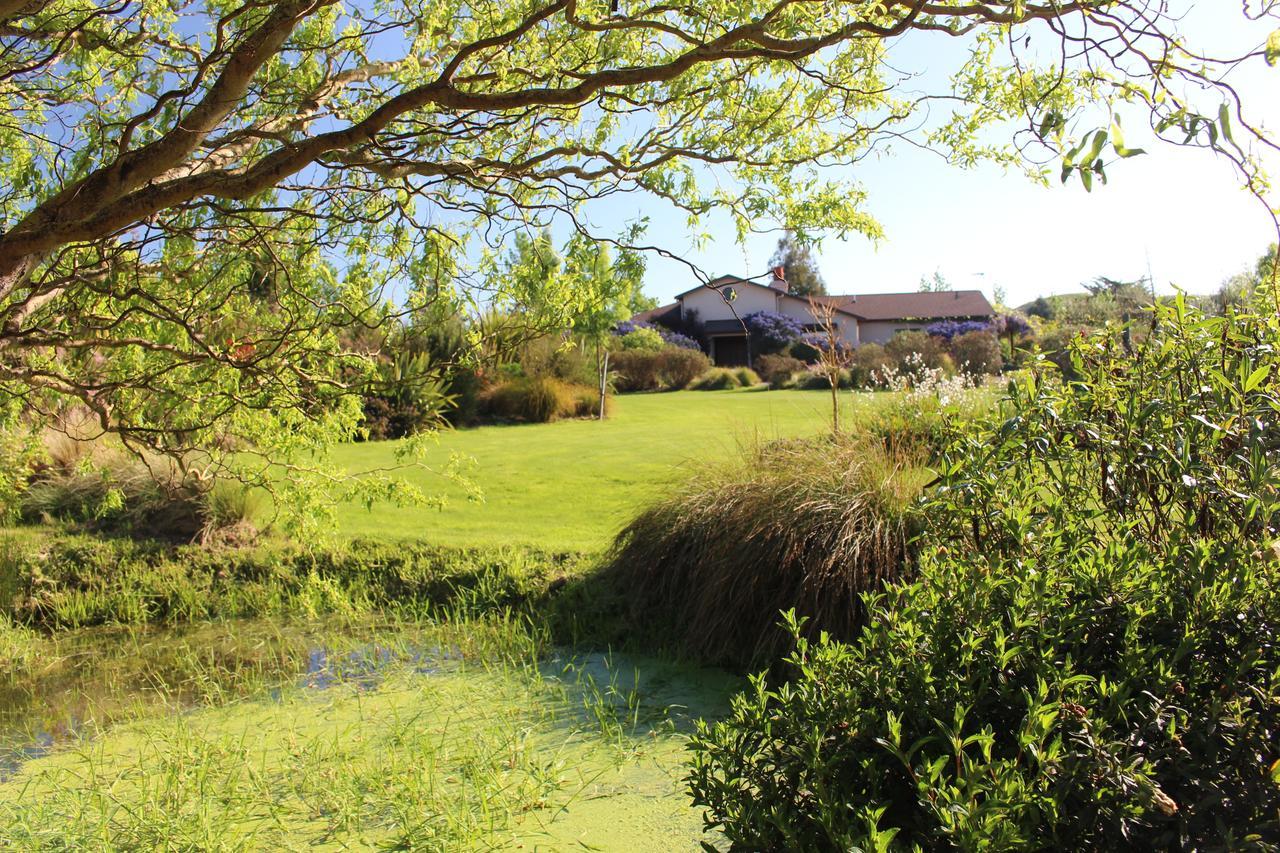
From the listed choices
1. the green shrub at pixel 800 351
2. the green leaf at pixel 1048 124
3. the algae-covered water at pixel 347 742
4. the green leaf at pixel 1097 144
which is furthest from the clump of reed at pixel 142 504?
the green shrub at pixel 800 351

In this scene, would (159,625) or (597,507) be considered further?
(597,507)

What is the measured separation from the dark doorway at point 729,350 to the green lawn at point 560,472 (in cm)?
2557

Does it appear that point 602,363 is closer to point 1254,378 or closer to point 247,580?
point 247,580

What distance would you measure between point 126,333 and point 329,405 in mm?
1084

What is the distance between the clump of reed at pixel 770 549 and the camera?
5.41 meters

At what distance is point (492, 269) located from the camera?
5398 mm

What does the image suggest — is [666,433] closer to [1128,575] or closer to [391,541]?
[391,541]

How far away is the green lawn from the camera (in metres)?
8.44

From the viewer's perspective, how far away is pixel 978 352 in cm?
2664

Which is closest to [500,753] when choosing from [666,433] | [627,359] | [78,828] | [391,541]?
[78,828]

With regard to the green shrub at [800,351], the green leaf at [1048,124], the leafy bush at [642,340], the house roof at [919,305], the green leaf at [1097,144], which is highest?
the house roof at [919,305]

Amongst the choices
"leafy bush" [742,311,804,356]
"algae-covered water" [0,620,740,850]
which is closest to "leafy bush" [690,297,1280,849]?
"algae-covered water" [0,620,740,850]

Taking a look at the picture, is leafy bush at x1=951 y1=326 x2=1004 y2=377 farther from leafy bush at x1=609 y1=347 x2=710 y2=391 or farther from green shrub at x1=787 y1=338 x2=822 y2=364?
green shrub at x1=787 y1=338 x2=822 y2=364

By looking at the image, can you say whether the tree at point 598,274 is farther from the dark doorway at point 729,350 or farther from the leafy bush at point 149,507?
the dark doorway at point 729,350
